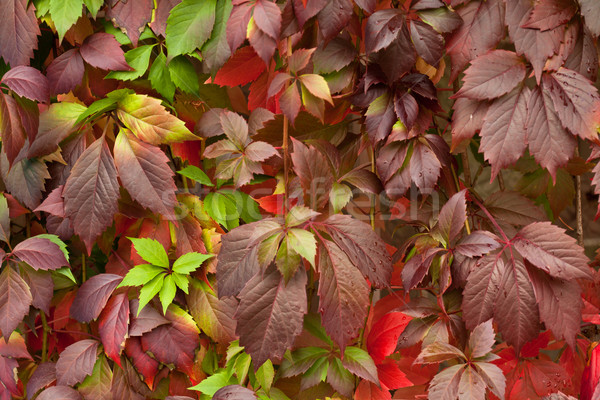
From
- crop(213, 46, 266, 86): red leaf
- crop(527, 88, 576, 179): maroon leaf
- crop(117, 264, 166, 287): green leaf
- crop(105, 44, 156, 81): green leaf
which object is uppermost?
crop(105, 44, 156, 81): green leaf

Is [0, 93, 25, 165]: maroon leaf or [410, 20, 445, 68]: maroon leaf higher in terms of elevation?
[410, 20, 445, 68]: maroon leaf

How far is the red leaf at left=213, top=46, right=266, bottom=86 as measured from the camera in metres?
1.10

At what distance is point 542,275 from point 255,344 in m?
0.48

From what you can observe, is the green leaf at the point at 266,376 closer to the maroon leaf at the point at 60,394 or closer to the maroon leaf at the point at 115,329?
the maroon leaf at the point at 115,329

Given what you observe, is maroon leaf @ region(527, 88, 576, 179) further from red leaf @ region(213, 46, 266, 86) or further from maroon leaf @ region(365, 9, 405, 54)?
red leaf @ region(213, 46, 266, 86)

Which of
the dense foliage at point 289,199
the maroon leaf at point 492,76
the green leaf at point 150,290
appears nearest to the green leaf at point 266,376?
the dense foliage at point 289,199

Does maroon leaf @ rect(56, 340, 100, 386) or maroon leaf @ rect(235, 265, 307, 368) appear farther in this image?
maroon leaf @ rect(56, 340, 100, 386)

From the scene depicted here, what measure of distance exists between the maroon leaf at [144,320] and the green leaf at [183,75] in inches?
17.1

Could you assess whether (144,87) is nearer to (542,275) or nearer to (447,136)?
(447,136)

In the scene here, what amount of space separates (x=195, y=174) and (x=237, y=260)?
25cm

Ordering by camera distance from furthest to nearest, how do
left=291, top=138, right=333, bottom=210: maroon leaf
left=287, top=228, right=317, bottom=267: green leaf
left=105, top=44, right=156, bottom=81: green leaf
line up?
left=105, top=44, right=156, bottom=81: green leaf < left=291, top=138, right=333, bottom=210: maroon leaf < left=287, top=228, right=317, bottom=267: green leaf

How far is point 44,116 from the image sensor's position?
1.05m

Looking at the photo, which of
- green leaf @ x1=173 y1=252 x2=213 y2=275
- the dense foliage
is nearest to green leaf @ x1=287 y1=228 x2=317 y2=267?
the dense foliage

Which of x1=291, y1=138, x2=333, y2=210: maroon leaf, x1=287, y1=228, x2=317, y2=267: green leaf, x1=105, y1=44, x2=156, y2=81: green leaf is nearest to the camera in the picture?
x1=287, y1=228, x2=317, y2=267: green leaf
